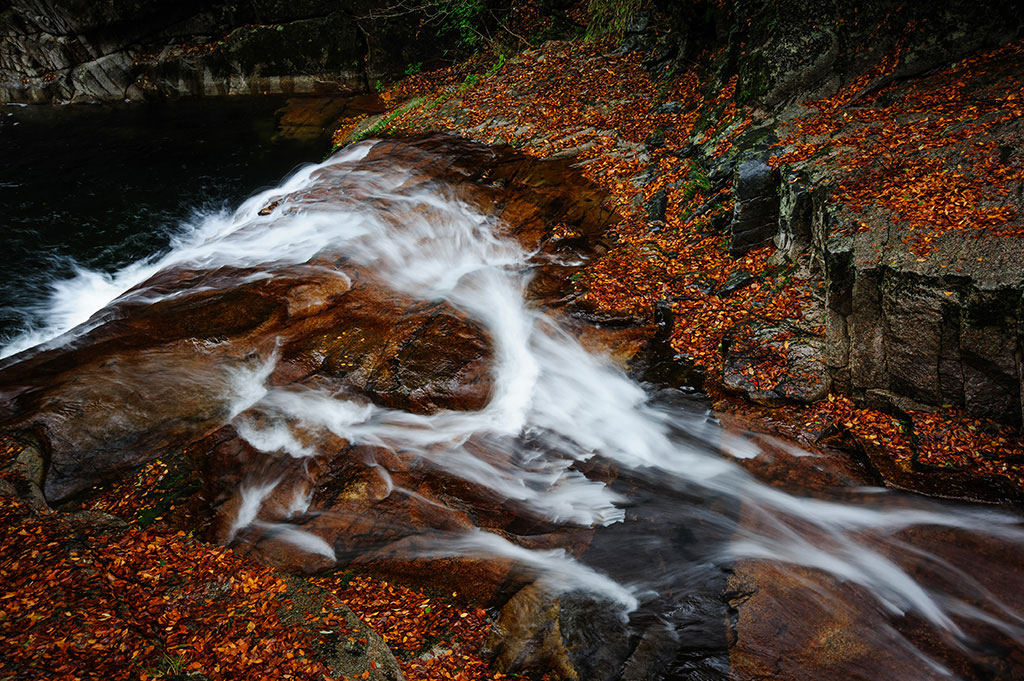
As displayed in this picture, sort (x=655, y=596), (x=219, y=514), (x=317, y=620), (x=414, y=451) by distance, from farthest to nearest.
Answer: (x=414, y=451) < (x=219, y=514) < (x=655, y=596) < (x=317, y=620)

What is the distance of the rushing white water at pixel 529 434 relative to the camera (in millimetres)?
4988

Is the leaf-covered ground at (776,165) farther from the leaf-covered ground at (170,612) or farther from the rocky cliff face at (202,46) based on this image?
the rocky cliff face at (202,46)

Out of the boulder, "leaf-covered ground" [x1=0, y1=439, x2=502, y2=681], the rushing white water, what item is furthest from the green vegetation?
"leaf-covered ground" [x1=0, y1=439, x2=502, y2=681]

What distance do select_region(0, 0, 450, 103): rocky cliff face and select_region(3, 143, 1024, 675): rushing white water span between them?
27.1ft

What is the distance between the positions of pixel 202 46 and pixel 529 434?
58.0ft

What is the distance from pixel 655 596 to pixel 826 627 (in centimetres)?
137

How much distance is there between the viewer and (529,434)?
21.7ft

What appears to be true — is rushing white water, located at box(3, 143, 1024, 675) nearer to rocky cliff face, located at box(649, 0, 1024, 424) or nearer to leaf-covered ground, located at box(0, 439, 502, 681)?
leaf-covered ground, located at box(0, 439, 502, 681)

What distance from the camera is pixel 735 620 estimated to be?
4633 millimetres

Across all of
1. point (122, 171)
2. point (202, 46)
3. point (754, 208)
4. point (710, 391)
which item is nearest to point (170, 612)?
point (710, 391)

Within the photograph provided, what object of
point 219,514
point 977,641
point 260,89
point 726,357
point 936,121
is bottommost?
point 977,641

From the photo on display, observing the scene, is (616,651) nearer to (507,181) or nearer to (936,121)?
(936,121)

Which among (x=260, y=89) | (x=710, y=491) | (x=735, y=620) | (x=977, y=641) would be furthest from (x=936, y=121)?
(x=260, y=89)

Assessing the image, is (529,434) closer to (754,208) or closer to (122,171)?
(754,208)
